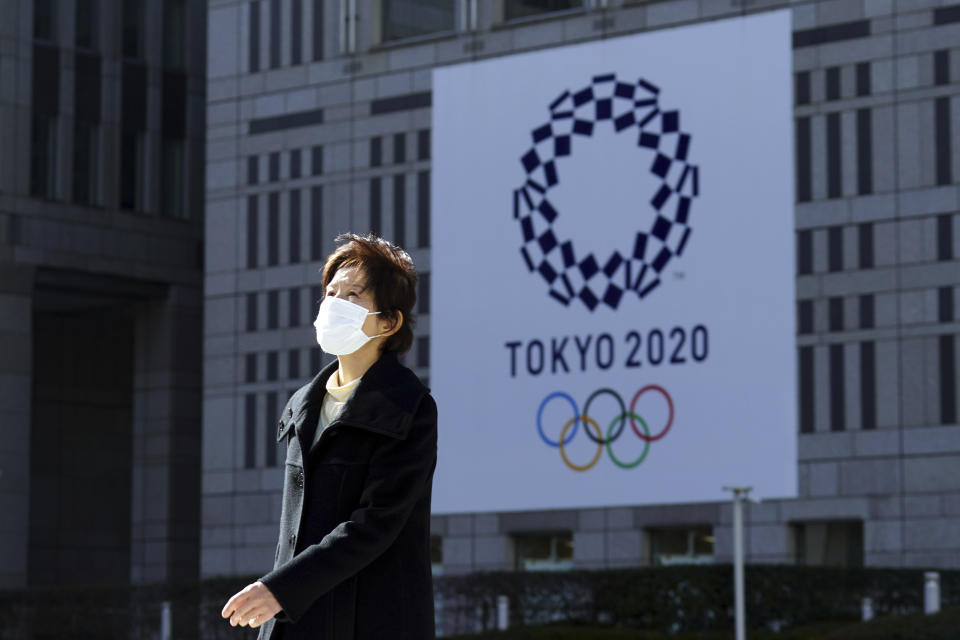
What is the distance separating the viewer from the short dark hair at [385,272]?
484 centimetres

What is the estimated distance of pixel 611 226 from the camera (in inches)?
1412

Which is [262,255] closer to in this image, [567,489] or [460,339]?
[460,339]

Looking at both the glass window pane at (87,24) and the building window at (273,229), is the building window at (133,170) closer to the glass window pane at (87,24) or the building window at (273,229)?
the glass window pane at (87,24)

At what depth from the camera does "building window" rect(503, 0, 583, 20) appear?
124 feet

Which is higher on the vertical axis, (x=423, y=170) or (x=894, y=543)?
(x=423, y=170)

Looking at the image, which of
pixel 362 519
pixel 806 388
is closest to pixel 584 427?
pixel 806 388

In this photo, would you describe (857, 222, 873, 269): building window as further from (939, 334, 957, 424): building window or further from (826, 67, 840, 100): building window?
(826, 67, 840, 100): building window

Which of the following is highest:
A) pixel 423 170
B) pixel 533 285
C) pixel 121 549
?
pixel 423 170

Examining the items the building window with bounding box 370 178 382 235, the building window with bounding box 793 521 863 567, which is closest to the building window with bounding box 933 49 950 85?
the building window with bounding box 793 521 863 567

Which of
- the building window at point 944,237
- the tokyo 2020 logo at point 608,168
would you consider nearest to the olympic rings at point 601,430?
the tokyo 2020 logo at point 608,168

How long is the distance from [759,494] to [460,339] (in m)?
7.03

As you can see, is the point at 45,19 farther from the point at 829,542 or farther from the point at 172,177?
the point at 829,542

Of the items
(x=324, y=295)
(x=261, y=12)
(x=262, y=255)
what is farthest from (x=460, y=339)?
(x=324, y=295)

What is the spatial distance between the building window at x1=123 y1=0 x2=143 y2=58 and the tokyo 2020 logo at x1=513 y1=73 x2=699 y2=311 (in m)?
11.7
